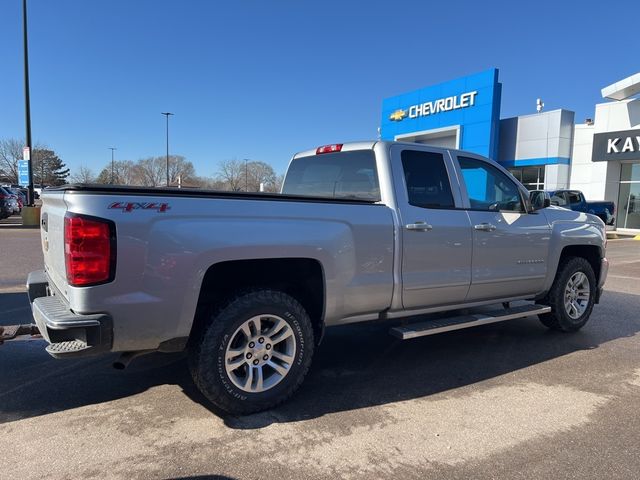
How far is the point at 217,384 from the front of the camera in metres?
3.28

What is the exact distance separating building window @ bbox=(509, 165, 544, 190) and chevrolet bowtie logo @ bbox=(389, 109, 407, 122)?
328 inches

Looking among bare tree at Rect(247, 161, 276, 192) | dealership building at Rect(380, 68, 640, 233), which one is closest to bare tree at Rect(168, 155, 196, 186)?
bare tree at Rect(247, 161, 276, 192)

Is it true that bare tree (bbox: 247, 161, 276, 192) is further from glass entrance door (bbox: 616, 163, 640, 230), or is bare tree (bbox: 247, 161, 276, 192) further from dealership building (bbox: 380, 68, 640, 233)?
glass entrance door (bbox: 616, 163, 640, 230)

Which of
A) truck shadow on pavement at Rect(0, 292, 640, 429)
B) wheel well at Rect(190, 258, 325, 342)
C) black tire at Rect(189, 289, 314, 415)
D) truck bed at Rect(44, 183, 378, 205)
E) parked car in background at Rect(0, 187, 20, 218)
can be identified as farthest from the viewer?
parked car in background at Rect(0, 187, 20, 218)

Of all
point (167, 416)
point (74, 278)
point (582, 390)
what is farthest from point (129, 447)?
point (582, 390)

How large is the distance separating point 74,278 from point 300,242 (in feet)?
4.82

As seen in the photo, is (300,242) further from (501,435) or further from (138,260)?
(501,435)

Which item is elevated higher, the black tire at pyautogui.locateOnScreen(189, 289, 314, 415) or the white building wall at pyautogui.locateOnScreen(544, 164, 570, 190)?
the white building wall at pyautogui.locateOnScreen(544, 164, 570, 190)

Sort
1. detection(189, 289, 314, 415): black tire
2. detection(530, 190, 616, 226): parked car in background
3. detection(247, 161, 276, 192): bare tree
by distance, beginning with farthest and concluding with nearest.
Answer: detection(247, 161, 276, 192): bare tree < detection(530, 190, 616, 226): parked car in background < detection(189, 289, 314, 415): black tire

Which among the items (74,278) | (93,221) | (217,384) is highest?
(93,221)

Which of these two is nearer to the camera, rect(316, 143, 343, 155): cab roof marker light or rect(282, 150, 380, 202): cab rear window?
rect(282, 150, 380, 202): cab rear window

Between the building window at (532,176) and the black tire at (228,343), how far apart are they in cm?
2597

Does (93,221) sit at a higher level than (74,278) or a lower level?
higher

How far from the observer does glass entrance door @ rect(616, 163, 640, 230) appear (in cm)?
2409
